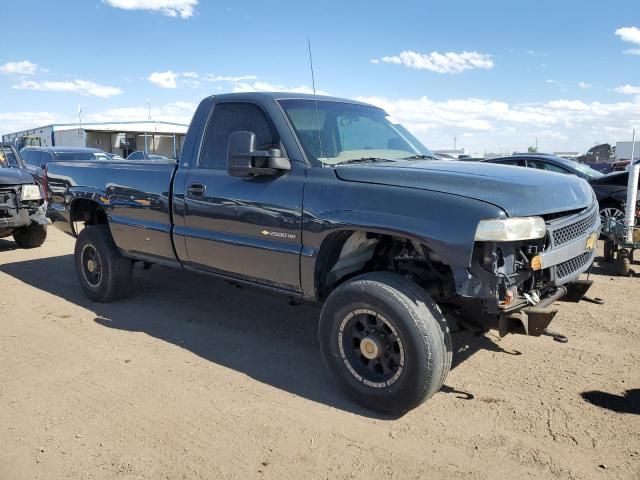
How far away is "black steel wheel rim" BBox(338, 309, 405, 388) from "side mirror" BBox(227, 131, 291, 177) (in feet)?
3.89

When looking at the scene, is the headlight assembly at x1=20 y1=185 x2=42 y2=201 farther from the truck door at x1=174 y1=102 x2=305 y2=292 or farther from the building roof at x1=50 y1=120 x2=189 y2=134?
the building roof at x1=50 y1=120 x2=189 y2=134

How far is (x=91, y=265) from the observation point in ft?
19.6

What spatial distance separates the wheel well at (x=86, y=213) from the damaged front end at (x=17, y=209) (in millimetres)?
3164

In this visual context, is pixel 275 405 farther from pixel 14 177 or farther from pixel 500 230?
pixel 14 177

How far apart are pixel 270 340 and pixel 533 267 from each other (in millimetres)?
2468

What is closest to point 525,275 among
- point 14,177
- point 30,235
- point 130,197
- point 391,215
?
point 391,215

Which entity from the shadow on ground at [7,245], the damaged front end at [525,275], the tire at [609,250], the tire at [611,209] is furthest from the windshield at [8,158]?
the tire at [611,209]

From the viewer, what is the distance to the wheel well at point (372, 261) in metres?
3.64

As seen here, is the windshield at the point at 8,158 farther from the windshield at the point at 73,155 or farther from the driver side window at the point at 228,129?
the driver side window at the point at 228,129

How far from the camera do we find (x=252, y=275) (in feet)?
14.0

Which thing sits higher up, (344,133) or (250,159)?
(344,133)

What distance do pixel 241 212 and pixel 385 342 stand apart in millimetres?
1530

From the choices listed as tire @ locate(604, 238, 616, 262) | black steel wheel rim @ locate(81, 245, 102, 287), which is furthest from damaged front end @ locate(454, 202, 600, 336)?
tire @ locate(604, 238, 616, 262)

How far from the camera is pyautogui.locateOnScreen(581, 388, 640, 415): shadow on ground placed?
3.47m
